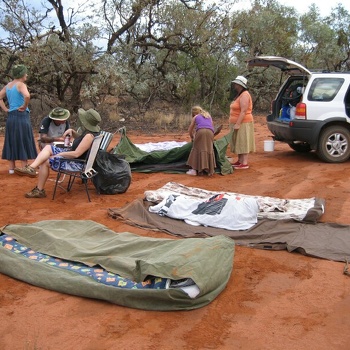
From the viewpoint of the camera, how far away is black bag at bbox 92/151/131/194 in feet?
22.0

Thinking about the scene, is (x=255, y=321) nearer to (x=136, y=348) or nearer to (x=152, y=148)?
(x=136, y=348)

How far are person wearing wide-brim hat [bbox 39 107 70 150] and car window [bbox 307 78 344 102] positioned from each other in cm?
438

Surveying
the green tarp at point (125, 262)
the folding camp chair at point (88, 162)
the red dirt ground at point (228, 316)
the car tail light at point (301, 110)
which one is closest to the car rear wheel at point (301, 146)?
the car tail light at point (301, 110)

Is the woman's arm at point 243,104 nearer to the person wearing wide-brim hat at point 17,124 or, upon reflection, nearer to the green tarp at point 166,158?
the green tarp at point 166,158

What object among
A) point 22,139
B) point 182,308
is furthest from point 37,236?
point 22,139

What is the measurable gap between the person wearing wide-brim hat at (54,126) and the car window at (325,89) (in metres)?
4.38

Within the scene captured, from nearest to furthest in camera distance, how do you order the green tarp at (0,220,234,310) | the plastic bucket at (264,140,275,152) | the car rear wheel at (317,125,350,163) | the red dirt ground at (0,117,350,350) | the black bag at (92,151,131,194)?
the red dirt ground at (0,117,350,350)
the green tarp at (0,220,234,310)
the black bag at (92,151,131,194)
the car rear wheel at (317,125,350,163)
the plastic bucket at (264,140,275,152)

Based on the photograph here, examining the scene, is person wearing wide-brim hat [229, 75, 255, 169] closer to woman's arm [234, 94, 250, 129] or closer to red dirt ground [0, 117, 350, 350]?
woman's arm [234, 94, 250, 129]

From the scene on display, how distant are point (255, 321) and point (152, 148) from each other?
645 centimetres

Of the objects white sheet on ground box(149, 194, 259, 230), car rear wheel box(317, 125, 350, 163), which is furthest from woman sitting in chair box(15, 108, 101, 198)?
car rear wheel box(317, 125, 350, 163)

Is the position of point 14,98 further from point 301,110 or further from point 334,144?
point 334,144

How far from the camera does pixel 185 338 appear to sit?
10.2ft

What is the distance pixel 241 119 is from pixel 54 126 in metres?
3.14

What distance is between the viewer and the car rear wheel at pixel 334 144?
883 cm
